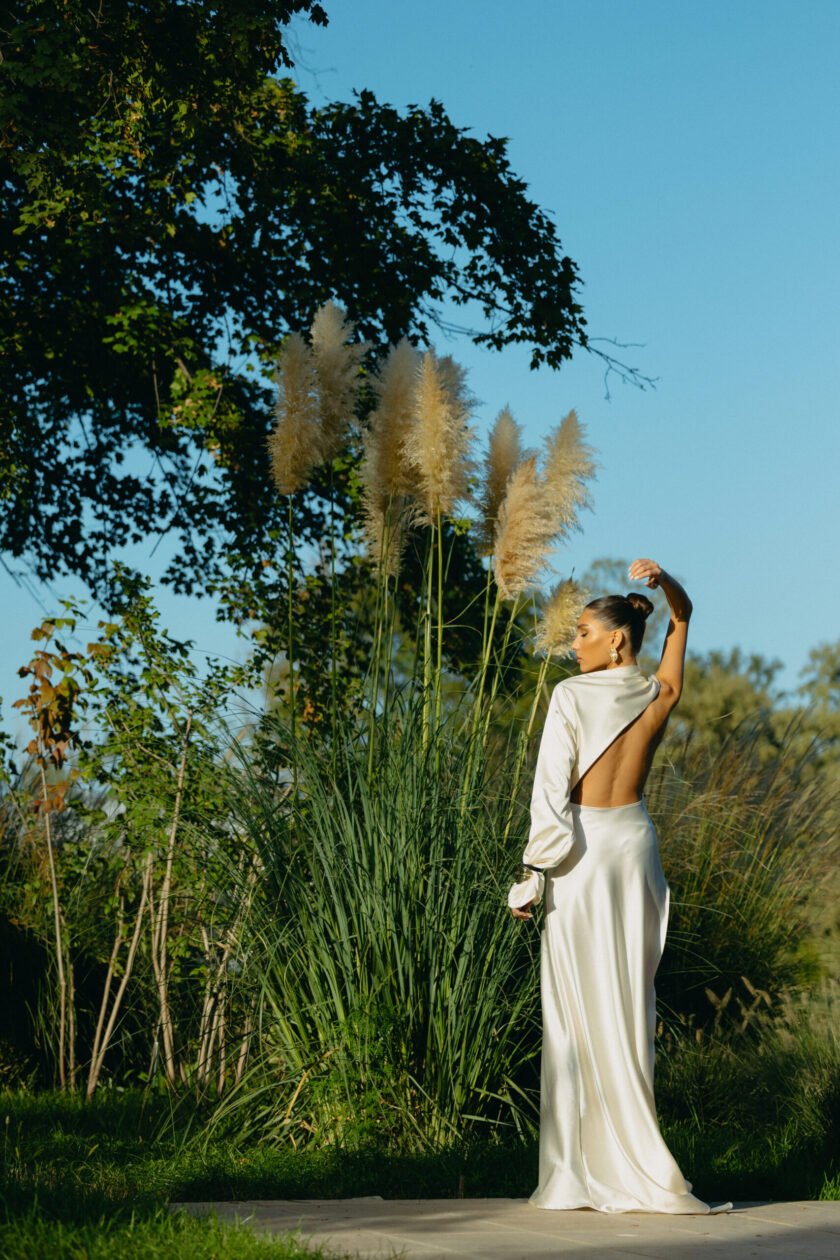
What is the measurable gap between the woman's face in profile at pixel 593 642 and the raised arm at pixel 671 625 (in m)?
0.19

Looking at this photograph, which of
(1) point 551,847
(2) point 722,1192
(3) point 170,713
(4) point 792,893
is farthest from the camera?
(4) point 792,893

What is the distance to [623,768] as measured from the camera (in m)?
4.59

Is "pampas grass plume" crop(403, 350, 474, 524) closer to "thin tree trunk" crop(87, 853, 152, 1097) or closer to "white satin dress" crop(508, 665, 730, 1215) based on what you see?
"white satin dress" crop(508, 665, 730, 1215)

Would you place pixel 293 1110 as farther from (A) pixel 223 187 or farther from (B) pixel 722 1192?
(A) pixel 223 187

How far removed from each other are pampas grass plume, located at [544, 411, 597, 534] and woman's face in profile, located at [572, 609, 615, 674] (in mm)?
1208

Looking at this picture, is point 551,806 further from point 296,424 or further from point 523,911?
point 296,424

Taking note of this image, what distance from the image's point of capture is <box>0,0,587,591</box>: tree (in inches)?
385

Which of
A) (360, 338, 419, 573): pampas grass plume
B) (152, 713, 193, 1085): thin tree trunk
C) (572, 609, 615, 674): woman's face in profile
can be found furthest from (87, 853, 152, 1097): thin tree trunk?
(572, 609, 615, 674): woman's face in profile

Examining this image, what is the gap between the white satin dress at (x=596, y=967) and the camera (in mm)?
4293

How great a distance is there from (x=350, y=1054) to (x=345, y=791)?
3.46ft

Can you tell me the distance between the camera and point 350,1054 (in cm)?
521

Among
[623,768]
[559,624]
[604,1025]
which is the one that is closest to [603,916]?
[604,1025]

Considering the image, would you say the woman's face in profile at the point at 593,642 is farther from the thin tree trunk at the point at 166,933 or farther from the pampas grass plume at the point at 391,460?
the thin tree trunk at the point at 166,933

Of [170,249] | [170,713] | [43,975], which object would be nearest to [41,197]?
[170,249]
